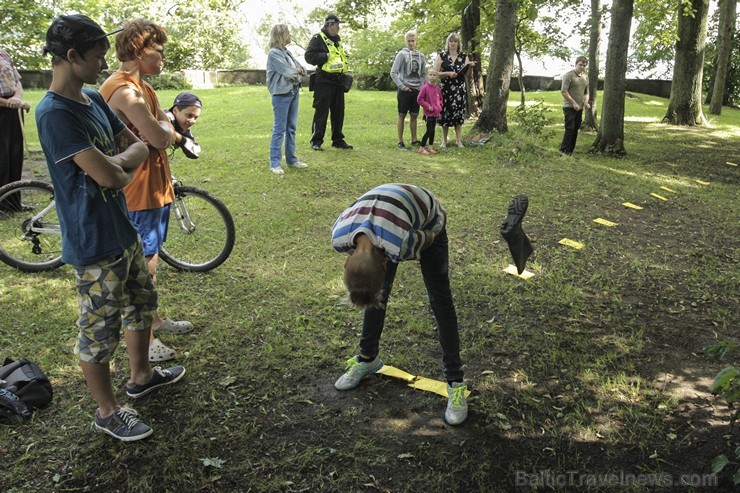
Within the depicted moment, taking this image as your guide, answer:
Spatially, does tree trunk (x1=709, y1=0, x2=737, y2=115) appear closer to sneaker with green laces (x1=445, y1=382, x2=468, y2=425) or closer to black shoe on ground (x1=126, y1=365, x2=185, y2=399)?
sneaker with green laces (x1=445, y1=382, x2=468, y2=425)

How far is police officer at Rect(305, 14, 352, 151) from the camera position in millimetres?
8500

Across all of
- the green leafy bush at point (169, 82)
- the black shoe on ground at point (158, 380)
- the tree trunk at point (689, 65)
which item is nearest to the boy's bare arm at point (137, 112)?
the black shoe on ground at point (158, 380)

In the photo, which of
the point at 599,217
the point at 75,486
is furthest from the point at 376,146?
the point at 75,486

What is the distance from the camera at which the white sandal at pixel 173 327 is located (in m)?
3.81

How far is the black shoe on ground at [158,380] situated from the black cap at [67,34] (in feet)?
6.09

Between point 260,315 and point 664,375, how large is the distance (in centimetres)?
287

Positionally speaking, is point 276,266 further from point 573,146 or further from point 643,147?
point 643,147

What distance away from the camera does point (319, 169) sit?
8.11m

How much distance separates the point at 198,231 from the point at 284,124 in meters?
3.40

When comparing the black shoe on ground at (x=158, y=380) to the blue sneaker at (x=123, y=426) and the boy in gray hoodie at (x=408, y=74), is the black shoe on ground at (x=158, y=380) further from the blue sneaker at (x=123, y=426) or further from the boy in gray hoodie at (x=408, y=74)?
the boy in gray hoodie at (x=408, y=74)

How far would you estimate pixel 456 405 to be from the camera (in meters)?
2.95

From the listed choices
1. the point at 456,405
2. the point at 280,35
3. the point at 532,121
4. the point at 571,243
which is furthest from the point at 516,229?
the point at 532,121

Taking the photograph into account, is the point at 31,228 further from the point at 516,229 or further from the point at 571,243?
the point at 571,243

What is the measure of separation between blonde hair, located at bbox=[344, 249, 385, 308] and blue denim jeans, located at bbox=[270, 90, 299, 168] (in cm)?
569
